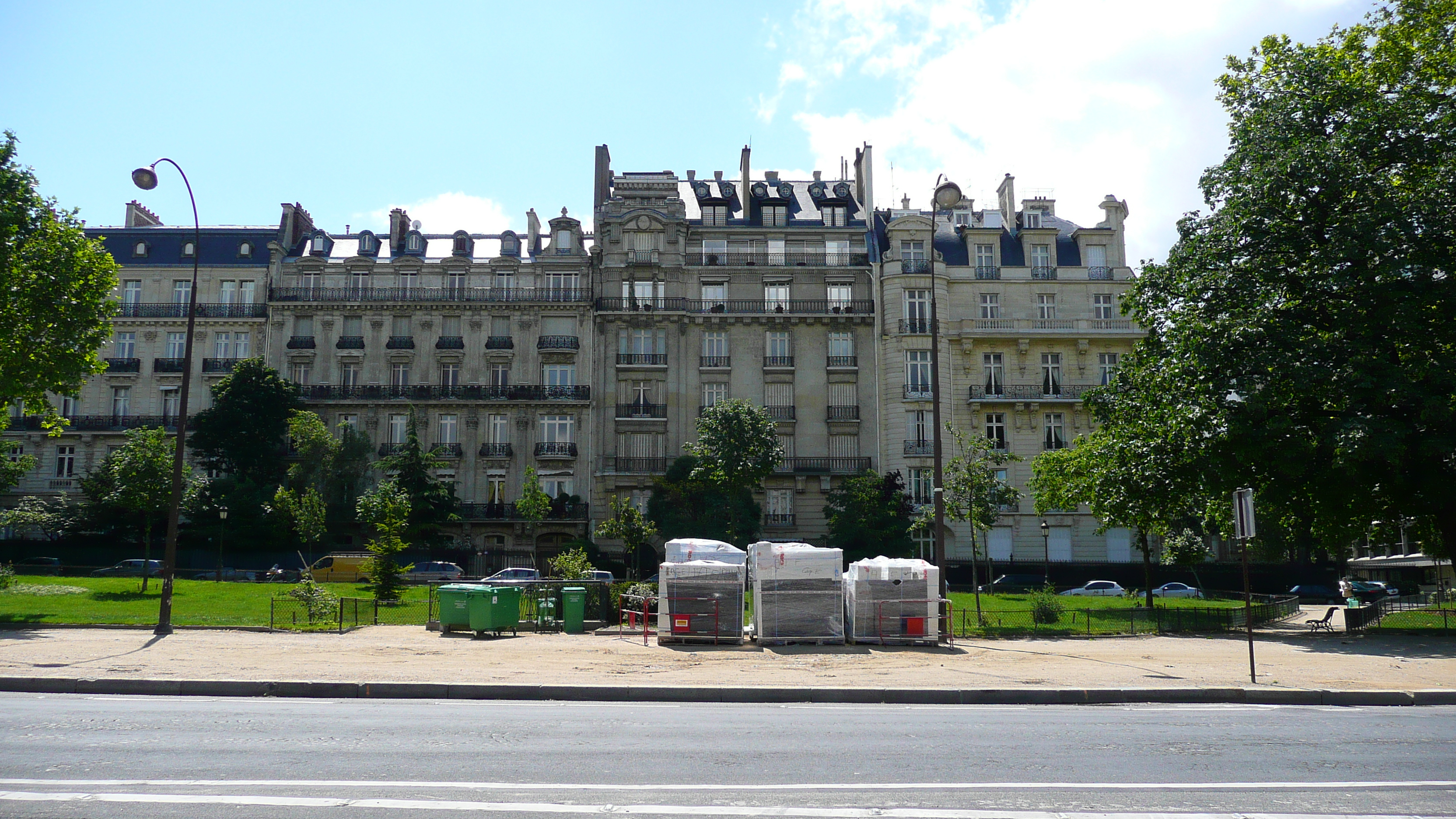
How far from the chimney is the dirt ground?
4200 cm

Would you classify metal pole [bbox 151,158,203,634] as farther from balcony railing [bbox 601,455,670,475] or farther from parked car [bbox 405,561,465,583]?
balcony railing [bbox 601,455,670,475]

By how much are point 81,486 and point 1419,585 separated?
68.8 meters

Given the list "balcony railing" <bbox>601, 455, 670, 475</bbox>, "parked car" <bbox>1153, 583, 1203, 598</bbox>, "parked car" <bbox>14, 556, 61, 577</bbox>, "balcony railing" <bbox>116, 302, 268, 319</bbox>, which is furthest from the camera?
"balcony railing" <bbox>116, 302, 268, 319</bbox>

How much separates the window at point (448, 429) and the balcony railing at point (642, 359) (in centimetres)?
905

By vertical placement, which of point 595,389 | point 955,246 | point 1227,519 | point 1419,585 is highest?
point 955,246

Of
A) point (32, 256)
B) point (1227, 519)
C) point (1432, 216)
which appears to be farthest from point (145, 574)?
point (1432, 216)

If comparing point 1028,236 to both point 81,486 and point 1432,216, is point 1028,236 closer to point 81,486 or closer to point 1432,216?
point 1432,216

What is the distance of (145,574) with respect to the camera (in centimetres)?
3102

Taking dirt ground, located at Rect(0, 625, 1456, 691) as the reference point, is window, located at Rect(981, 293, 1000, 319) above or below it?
above

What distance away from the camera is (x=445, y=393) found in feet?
162

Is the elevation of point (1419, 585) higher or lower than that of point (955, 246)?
lower

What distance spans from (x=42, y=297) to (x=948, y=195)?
83.4 ft

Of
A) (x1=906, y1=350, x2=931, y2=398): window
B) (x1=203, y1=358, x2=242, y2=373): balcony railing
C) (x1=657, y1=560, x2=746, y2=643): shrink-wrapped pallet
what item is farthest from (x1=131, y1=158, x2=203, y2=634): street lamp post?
(x1=906, y1=350, x2=931, y2=398): window

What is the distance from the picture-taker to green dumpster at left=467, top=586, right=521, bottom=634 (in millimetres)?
21047
